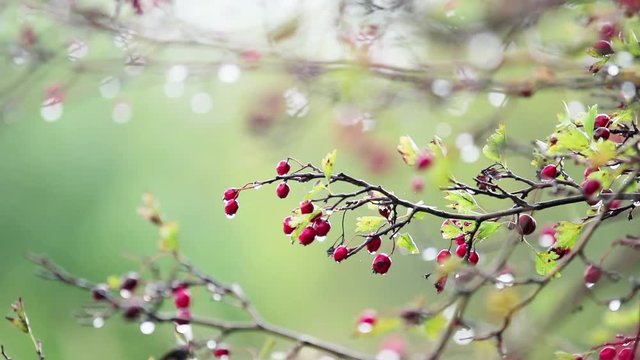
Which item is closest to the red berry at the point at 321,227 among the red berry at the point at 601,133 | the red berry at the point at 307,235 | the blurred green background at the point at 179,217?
the red berry at the point at 307,235

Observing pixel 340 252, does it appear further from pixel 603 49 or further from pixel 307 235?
pixel 603 49

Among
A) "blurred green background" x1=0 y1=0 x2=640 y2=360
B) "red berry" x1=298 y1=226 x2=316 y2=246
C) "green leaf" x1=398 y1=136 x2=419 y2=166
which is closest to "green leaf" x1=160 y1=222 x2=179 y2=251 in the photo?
"red berry" x1=298 y1=226 x2=316 y2=246

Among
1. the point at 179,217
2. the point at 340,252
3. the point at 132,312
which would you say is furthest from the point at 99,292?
the point at 179,217

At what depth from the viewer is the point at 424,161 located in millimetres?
902

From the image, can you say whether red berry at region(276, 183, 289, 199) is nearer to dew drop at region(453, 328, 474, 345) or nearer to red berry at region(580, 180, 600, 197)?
dew drop at region(453, 328, 474, 345)

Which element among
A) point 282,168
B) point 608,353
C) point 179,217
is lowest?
point 608,353

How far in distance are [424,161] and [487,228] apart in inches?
5.4

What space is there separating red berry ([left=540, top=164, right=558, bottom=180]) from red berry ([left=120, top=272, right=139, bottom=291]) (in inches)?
23.9

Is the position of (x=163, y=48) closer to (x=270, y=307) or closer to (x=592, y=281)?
(x=592, y=281)

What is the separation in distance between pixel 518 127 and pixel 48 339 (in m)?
2.57

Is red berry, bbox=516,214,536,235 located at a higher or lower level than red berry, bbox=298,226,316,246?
lower

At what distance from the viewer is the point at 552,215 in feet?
13.8

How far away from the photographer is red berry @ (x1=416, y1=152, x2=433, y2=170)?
884 mm

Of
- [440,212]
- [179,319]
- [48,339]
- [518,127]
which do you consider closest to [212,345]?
[179,319]
